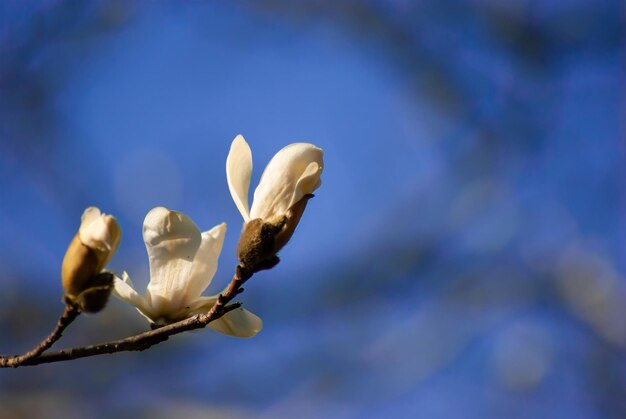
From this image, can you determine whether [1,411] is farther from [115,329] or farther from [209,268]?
[209,268]

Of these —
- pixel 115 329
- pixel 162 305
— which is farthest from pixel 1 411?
pixel 162 305

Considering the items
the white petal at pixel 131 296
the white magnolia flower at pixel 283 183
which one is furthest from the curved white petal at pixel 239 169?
the white petal at pixel 131 296

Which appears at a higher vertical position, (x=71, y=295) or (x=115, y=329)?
(x=115, y=329)

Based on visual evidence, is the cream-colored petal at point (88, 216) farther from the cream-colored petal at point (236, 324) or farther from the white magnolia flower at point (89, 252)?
the cream-colored petal at point (236, 324)

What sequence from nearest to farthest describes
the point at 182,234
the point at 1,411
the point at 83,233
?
the point at 83,233 < the point at 182,234 < the point at 1,411

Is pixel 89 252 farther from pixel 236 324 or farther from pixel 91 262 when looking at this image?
pixel 236 324

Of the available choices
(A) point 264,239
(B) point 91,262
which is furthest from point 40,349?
(A) point 264,239
